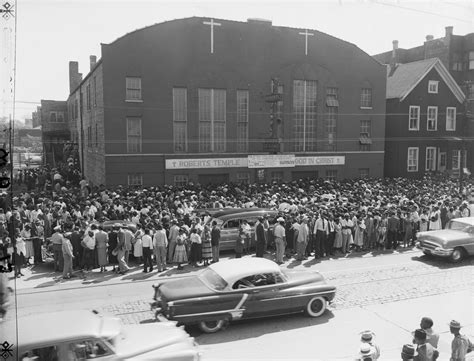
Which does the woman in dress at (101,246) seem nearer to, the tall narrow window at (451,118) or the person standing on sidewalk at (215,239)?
the person standing on sidewalk at (215,239)

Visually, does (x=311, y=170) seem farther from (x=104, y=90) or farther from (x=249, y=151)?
(x=104, y=90)

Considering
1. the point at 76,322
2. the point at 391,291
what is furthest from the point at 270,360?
the point at 391,291

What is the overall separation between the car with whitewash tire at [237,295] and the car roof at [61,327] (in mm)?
2456

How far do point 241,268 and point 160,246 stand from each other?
479 centimetres

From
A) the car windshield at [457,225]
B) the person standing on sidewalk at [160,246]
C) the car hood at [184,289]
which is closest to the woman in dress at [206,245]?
the person standing on sidewalk at [160,246]

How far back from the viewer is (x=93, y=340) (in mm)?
6453

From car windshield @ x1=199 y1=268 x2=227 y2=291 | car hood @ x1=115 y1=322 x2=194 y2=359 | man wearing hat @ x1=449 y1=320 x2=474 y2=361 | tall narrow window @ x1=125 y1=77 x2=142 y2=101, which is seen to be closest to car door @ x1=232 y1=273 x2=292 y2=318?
car windshield @ x1=199 y1=268 x2=227 y2=291

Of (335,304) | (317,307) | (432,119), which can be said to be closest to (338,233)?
(335,304)

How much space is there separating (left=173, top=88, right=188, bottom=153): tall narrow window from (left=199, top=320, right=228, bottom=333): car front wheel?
21.8 metres

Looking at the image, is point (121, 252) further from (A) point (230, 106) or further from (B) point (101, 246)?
(A) point (230, 106)

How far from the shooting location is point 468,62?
51.2m

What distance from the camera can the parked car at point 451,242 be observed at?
1519 centimetres

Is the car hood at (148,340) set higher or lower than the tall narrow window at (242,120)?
lower

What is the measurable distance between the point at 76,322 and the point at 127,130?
2368 centimetres
